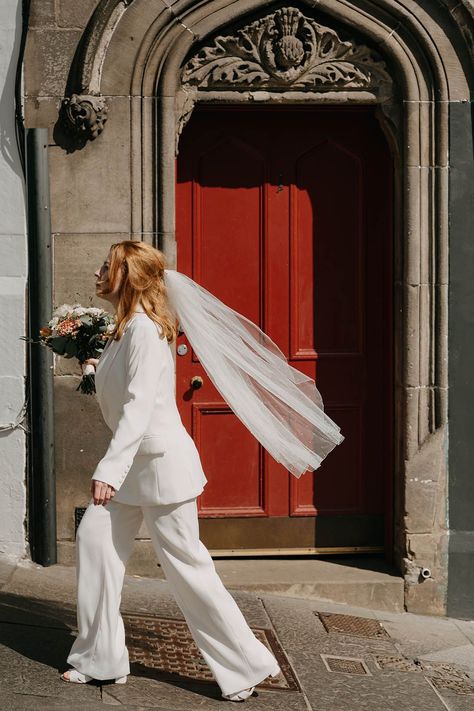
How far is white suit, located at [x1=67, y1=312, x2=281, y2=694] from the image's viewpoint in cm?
493

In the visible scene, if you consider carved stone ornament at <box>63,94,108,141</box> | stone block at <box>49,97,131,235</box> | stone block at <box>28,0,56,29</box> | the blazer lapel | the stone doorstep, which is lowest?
the stone doorstep

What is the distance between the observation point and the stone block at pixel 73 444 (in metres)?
6.96

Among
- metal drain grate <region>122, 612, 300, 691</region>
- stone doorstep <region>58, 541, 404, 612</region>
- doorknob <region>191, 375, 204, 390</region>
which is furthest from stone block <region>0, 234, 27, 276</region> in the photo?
metal drain grate <region>122, 612, 300, 691</region>

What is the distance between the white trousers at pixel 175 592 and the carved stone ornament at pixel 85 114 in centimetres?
273

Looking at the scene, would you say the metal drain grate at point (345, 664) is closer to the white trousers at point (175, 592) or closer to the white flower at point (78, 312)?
the white trousers at point (175, 592)

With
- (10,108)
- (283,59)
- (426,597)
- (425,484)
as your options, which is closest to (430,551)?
Answer: (426,597)

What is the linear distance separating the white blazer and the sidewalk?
0.92m

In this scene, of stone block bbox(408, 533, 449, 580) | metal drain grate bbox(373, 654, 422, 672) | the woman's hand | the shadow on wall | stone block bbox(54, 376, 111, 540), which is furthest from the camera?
stone block bbox(408, 533, 449, 580)

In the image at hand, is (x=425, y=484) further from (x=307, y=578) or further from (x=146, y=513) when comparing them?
(x=146, y=513)

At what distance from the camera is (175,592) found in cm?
503

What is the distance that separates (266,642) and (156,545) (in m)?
1.33

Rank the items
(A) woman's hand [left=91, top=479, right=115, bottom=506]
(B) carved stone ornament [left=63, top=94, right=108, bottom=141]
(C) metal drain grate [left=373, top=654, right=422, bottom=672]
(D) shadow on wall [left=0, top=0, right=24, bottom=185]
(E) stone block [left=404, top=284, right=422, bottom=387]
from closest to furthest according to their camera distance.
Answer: (A) woman's hand [left=91, top=479, right=115, bottom=506] → (C) metal drain grate [left=373, top=654, right=422, bottom=672] → (B) carved stone ornament [left=63, top=94, right=108, bottom=141] → (D) shadow on wall [left=0, top=0, right=24, bottom=185] → (E) stone block [left=404, top=284, right=422, bottom=387]

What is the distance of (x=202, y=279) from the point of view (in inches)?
289

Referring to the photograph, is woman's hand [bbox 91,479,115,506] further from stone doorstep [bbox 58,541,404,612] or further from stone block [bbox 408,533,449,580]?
stone block [bbox 408,533,449,580]
